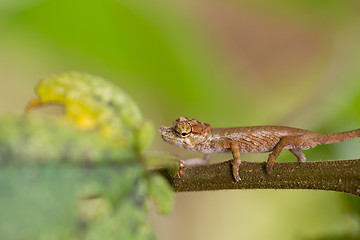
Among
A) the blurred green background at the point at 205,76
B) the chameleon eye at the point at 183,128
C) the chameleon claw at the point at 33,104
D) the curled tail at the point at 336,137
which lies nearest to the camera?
the chameleon claw at the point at 33,104

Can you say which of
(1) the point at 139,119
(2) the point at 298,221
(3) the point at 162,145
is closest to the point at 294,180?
(1) the point at 139,119

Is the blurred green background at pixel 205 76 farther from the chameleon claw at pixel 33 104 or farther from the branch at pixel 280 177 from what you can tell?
the chameleon claw at pixel 33 104

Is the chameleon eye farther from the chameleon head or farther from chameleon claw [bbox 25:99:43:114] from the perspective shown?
chameleon claw [bbox 25:99:43:114]

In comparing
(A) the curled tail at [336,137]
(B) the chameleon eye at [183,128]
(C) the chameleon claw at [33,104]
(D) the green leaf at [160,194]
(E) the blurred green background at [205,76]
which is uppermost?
(E) the blurred green background at [205,76]

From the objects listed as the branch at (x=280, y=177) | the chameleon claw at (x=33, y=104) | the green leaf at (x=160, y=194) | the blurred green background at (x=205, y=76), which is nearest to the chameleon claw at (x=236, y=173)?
the branch at (x=280, y=177)

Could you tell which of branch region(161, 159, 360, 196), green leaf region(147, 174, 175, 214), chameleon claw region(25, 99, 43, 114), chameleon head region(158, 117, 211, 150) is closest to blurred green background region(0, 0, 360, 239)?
chameleon head region(158, 117, 211, 150)

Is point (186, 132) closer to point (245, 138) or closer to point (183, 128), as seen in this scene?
point (183, 128)
